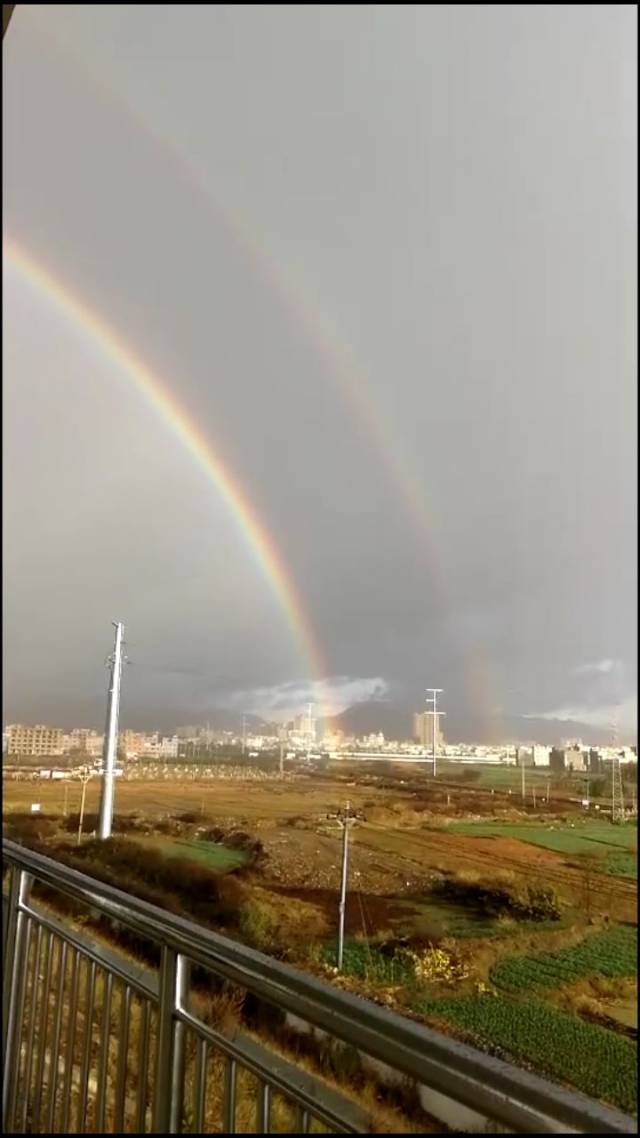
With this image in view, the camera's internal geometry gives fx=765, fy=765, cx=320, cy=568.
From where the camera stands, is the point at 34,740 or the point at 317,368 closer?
the point at 34,740

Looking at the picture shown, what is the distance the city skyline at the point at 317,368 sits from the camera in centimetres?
213

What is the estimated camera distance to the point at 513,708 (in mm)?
1856

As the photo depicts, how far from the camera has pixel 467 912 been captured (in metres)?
1.65

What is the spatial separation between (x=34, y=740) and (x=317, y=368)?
218cm

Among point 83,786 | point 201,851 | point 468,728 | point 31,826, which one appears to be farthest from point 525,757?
point 31,826

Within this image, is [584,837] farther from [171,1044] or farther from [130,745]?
[130,745]

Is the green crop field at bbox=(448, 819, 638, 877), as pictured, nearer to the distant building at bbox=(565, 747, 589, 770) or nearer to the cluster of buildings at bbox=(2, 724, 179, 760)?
the distant building at bbox=(565, 747, 589, 770)

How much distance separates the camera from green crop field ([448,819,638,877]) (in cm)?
151

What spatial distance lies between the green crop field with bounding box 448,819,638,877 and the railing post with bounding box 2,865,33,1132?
109 cm

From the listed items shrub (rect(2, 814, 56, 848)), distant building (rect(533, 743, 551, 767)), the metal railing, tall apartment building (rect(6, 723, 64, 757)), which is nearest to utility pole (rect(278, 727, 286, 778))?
the metal railing

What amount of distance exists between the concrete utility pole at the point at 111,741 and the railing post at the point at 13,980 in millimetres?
504

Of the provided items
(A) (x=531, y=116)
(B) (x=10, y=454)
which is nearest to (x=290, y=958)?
(A) (x=531, y=116)

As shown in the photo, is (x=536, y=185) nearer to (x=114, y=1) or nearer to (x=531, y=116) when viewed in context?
(x=531, y=116)

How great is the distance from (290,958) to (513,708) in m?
0.76
